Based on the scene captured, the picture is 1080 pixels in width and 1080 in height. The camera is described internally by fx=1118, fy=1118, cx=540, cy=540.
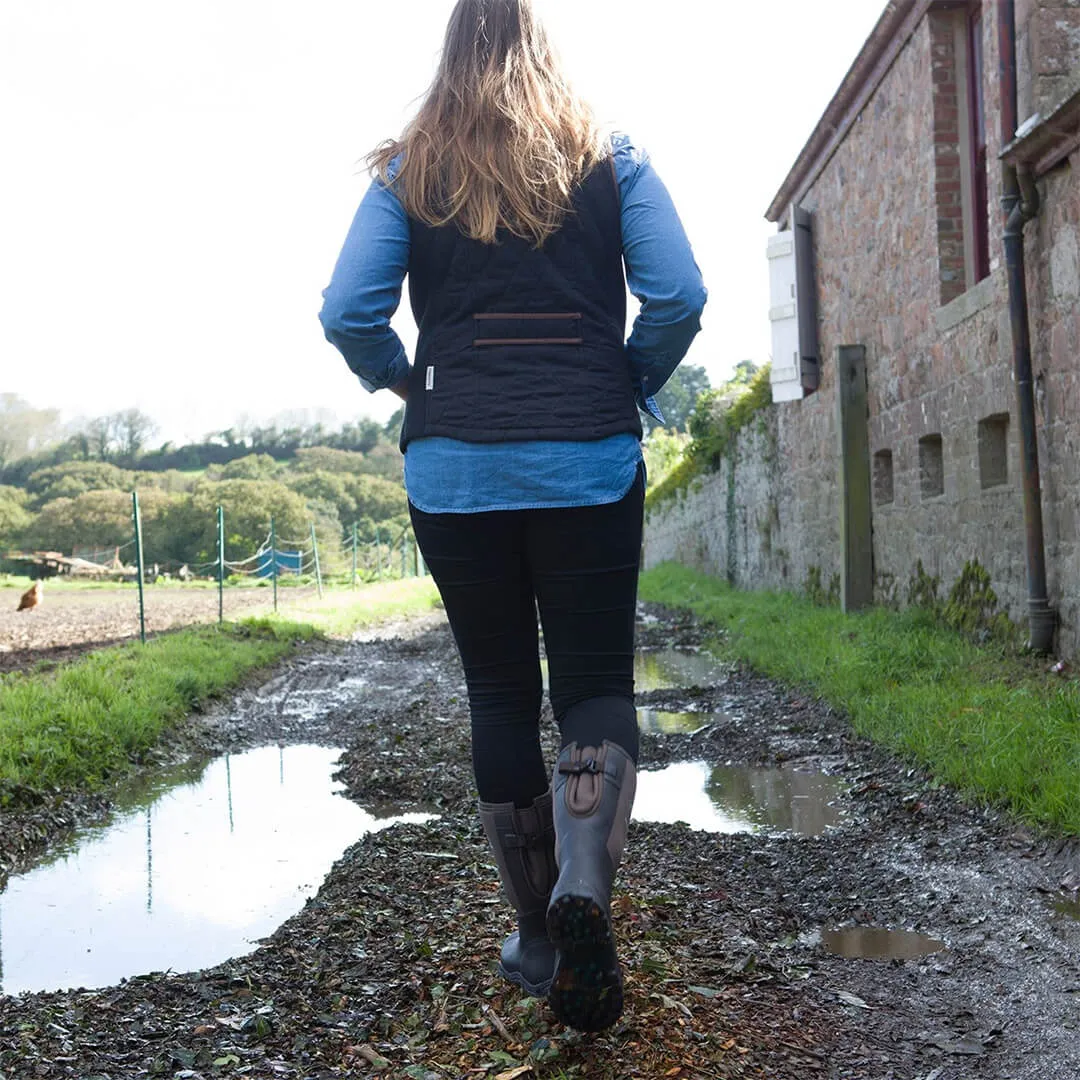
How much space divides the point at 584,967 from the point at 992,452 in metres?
6.34

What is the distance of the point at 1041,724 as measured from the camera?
4516 mm

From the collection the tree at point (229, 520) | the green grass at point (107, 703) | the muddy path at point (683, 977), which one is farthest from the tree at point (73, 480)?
the muddy path at point (683, 977)

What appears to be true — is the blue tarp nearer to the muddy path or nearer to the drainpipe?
the drainpipe

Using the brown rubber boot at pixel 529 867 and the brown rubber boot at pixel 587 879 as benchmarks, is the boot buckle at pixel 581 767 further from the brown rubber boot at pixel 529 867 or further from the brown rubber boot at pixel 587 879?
the brown rubber boot at pixel 529 867

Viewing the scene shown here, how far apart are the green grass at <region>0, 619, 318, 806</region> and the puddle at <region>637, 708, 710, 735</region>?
2771mm

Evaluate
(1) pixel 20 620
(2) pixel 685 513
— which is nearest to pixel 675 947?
(1) pixel 20 620

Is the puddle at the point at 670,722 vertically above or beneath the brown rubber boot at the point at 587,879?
beneath

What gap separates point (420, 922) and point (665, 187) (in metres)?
1.89

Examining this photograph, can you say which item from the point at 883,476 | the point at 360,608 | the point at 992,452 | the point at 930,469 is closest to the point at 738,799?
the point at 992,452

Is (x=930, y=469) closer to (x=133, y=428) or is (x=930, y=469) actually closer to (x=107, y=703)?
(x=107, y=703)

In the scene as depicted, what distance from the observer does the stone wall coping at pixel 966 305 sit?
7.08m

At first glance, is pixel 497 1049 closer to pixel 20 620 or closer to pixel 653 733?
pixel 653 733

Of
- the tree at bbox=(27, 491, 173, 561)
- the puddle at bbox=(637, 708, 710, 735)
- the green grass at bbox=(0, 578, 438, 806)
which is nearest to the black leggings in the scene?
the green grass at bbox=(0, 578, 438, 806)

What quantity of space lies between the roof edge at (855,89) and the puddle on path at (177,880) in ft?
23.8
